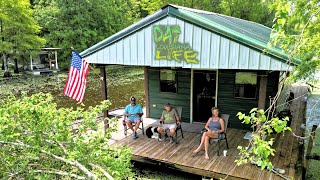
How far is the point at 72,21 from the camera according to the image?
2955cm

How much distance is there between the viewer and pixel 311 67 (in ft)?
16.4

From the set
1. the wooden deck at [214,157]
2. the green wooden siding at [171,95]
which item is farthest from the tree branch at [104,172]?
the green wooden siding at [171,95]

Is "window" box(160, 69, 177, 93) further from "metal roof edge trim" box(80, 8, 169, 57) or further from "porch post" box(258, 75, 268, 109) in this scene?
"porch post" box(258, 75, 268, 109)

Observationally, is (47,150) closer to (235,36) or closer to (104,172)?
(104,172)

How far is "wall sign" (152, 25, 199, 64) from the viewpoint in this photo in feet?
20.7

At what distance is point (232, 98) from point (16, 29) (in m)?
22.4

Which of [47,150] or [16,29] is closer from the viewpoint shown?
[47,150]

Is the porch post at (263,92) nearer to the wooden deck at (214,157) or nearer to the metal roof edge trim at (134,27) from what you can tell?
the wooden deck at (214,157)

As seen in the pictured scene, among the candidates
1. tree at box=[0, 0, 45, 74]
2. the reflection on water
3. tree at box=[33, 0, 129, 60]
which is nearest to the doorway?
the reflection on water

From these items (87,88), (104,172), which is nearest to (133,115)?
(104,172)

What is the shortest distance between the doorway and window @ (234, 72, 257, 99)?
0.70 metres

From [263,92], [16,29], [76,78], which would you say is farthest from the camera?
[16,29]

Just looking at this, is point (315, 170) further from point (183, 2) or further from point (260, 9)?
point (260, 9)

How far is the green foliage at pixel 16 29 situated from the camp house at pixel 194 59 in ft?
60.6
